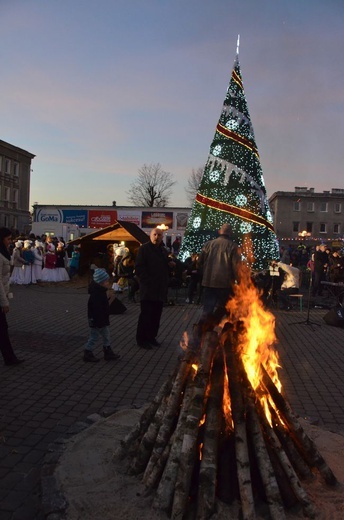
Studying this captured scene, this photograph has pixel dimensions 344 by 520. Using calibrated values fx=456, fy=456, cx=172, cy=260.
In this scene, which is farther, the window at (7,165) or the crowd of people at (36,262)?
the window at (7,165)

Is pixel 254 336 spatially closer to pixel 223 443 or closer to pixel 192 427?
pixel 223 443

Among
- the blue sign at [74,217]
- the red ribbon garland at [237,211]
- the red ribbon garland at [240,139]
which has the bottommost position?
the red ribbon garland at [237,211]

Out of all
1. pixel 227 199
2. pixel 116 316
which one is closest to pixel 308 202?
pixel 227 199

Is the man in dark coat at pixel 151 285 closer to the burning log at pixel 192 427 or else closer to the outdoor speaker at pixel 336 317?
the burning log at pixel 192 427

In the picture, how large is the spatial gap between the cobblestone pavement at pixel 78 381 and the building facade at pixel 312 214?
66863 mm

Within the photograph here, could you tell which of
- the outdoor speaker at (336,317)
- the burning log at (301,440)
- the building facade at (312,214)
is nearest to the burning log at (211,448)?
the burning log at (301,440)

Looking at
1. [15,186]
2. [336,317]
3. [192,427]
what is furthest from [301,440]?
[15,186]

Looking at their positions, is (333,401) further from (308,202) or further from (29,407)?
(308,202)

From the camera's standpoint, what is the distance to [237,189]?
1494 centimetres

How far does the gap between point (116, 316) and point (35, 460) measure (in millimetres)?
7827

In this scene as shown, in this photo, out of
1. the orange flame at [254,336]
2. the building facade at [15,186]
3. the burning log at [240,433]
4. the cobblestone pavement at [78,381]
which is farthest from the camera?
the building facade at [15,186]

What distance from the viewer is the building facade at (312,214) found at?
7556cm

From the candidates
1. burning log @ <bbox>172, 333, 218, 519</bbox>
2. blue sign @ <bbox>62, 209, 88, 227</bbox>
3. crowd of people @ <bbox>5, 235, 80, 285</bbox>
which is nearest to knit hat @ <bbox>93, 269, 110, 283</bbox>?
burning log @ <bbox>172, 333, 218, 519</bbox>

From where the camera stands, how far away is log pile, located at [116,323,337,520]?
9.64 feet
